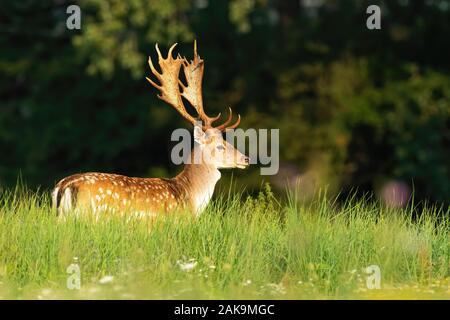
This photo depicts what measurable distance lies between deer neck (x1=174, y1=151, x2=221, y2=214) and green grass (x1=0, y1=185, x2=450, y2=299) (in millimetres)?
898

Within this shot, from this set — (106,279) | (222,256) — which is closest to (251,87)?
(222,256)

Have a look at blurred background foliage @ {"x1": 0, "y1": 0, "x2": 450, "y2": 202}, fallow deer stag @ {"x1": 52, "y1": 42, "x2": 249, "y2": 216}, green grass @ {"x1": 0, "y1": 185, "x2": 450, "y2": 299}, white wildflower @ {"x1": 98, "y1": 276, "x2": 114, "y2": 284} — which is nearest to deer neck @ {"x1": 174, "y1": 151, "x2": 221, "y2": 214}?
fallow deer stag @ {"x1": 52, "y1": 42, "x2": 249, "y2": 216}

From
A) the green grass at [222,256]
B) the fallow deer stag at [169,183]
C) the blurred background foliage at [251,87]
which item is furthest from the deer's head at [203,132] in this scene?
the blurred background foliage at [251,87]

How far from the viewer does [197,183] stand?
8883 mm

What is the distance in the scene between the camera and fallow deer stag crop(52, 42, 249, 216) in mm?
8000

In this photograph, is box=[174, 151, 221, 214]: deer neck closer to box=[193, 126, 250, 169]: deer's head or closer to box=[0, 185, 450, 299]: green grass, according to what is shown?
box=[193, 126, 250, 169]: deer's head

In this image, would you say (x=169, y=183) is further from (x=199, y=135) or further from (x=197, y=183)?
(x=199, y=135)

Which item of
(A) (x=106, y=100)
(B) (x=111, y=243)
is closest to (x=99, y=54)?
(A) (x=106, y=100)

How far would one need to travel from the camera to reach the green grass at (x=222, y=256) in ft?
22.2

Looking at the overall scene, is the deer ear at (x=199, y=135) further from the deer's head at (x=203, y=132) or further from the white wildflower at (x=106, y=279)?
the white wildflower at (x=106, y=279)

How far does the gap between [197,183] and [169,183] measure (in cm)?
24

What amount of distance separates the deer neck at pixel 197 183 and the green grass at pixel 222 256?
2.95 ft
